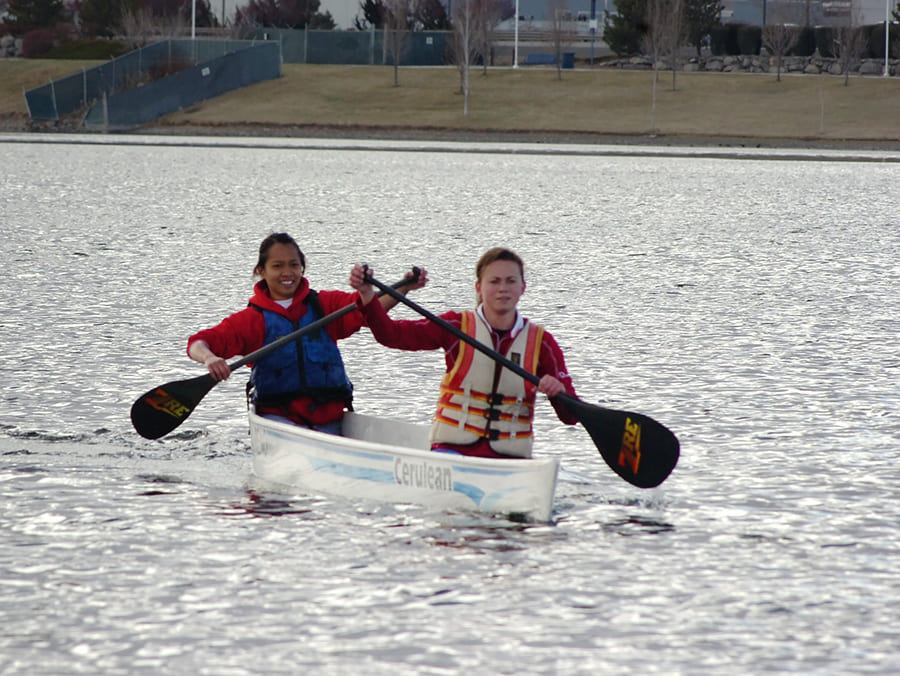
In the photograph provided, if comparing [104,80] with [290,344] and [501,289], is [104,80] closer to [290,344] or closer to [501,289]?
[290,344]

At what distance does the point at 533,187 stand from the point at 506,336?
20133 mm

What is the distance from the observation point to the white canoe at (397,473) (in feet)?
17.6

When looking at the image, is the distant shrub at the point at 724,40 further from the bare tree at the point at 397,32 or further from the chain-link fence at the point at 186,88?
the chain-link fence at the point at 186,88

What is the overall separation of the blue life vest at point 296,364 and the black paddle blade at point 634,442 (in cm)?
114

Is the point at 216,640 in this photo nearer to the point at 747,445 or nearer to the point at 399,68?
the point at 747,445

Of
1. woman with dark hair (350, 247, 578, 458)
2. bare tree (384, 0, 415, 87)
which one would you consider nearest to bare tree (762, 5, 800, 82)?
bare tree (384, 0, 415, 87)

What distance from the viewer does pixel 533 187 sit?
25750mm

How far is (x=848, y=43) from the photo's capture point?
61.8m

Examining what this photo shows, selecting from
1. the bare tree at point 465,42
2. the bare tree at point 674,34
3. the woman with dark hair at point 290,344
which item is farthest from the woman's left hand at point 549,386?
the bare tree at point 674,34

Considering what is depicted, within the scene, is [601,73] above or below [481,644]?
above

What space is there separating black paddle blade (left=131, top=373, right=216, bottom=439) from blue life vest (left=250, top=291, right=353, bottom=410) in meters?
0.51

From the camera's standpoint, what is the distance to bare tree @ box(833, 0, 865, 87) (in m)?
61.8

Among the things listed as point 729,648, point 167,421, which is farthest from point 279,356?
point 729,648

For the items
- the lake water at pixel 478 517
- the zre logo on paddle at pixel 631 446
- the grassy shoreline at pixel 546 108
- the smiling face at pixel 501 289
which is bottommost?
the lake water at pixel 478 517
